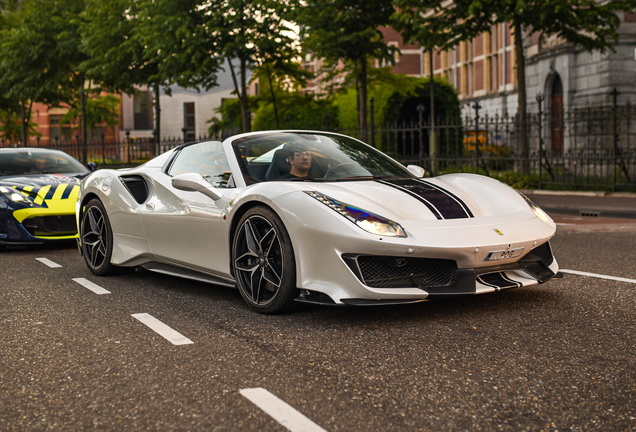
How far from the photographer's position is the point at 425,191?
479 centimetres

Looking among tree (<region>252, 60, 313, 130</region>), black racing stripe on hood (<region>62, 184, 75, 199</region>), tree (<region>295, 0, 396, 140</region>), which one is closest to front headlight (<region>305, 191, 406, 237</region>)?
black racing stripe on hood (<region>62, 184, 75, 199</region>)

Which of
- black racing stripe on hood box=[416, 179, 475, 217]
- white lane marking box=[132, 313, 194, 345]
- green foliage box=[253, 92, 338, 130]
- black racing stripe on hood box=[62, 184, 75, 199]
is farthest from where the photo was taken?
green foliage box=[253, 92, 338, 130]

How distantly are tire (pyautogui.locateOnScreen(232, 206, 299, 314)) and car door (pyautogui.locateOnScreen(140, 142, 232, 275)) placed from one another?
210 millimetres

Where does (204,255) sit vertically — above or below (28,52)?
below

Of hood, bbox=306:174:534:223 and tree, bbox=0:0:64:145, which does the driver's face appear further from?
tree, bbox=0:0:64:145

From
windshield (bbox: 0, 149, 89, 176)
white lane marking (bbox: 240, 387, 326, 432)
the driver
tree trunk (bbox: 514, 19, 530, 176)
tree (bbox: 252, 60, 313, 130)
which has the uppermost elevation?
tree (bbox: 252, 60, 313, 130)

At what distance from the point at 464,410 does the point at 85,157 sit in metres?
24.6

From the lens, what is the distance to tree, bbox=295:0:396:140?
56.5 feet

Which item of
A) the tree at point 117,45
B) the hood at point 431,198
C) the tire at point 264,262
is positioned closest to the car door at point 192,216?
the tire at point 264,262

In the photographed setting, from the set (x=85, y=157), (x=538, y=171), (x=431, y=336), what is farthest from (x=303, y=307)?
(x=85, y=157)

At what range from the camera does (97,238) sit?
6.62 metres

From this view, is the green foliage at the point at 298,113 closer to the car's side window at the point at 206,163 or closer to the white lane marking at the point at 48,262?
the white lane marking at the point at 48,262

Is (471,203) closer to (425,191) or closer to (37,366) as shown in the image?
(425,191)

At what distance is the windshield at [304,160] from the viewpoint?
16.8 ft
